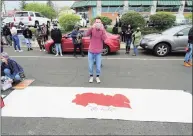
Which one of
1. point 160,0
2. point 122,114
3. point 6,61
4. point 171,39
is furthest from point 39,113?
point 160,0

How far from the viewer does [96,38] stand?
5695 mm

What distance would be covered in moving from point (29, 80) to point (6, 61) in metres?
0.86

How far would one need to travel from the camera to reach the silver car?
32.9 feet

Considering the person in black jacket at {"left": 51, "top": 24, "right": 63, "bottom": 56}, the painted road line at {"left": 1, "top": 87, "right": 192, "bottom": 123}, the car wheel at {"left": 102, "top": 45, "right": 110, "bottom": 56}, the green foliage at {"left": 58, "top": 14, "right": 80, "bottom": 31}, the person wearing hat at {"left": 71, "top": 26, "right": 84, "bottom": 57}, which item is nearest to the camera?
the painted road line at {"left": 1, "top": 87, "right": 192, "bottom": 123}

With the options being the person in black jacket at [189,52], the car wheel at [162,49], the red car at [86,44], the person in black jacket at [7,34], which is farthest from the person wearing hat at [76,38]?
the person in black jacket at [7,34]

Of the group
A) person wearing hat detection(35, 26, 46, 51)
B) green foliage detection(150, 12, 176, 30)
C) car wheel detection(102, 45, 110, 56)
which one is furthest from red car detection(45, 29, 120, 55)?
green foliage detection(150, 12, 176, 30)

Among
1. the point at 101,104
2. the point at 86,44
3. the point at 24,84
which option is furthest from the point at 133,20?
the point at 101,104

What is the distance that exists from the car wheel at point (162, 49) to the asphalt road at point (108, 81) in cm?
49

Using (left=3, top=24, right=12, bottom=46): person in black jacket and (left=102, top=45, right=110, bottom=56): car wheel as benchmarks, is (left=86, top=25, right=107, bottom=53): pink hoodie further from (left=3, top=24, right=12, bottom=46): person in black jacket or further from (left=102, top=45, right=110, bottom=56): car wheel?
(left=3, top=24, right=12, bottom=46): person in black jacket

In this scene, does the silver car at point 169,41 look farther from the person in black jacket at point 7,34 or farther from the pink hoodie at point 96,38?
the person in black jacket at point 7,34

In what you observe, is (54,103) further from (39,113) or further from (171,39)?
(171,39)

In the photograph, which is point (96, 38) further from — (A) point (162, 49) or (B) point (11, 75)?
(A) point (162, 49)

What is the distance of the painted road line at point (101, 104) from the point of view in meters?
4.07

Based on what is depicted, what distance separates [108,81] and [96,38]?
51.4 inches
